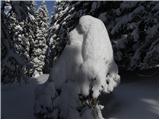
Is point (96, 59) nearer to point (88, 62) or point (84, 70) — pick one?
point (88, 62)

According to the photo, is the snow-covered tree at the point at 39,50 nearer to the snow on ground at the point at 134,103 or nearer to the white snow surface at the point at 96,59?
the snow on ground at the point at 134,103

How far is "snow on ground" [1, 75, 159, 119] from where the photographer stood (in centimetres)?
927

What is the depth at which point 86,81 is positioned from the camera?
8.95 metres

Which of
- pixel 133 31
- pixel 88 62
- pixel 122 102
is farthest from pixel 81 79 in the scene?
pixel 133 31

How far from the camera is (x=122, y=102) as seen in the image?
1005cm

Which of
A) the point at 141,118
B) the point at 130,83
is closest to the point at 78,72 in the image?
the point at 141,118

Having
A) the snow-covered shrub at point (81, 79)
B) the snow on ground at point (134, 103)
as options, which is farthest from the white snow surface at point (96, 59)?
the snow on ground at point (134, 103)

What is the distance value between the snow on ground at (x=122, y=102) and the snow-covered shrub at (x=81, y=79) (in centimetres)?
68

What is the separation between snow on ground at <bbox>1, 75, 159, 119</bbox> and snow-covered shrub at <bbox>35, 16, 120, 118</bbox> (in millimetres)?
682

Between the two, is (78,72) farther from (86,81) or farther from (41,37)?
(41,37)

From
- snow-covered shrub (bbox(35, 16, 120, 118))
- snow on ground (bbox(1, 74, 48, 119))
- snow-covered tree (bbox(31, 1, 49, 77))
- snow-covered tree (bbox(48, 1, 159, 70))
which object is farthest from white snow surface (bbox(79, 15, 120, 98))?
snow-covered tree (bbox(31, 1, 49, 77))

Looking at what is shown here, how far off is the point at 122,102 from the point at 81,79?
1.71 metres

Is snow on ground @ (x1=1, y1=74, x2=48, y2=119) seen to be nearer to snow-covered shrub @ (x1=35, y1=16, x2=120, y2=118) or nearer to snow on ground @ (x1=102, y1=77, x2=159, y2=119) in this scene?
snow-covered shrub @ (x1=35, y1=16, x2=120, y2=118)

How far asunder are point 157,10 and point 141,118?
4.71m
